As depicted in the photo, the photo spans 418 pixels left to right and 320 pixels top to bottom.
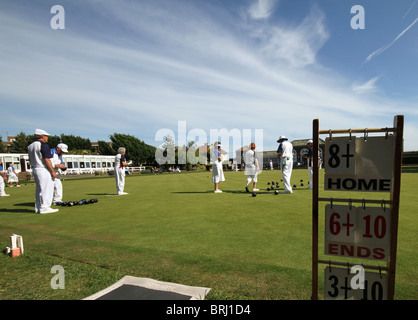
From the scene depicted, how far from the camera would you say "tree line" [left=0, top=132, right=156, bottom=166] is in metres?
74.7

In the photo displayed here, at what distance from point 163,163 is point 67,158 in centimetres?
2477

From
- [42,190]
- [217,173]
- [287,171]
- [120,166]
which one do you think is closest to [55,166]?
[42,190]

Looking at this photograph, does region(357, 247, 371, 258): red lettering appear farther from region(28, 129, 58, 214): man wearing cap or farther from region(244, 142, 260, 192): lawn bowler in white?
region(244, 142, 260, 192): lawn bowler in white

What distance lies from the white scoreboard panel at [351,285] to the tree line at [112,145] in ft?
247

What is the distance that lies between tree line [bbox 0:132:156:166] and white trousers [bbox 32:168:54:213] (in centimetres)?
6777

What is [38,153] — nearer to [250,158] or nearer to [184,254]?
[184,254]

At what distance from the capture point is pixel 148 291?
2461mm

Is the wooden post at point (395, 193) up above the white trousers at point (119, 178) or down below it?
above

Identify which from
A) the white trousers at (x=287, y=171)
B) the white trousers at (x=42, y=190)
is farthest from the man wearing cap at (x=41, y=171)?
the white trousers at (x=287, y=171)

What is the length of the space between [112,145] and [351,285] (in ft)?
274

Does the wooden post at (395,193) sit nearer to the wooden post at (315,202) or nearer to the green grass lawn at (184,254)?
the green grass lawn at (184,254)

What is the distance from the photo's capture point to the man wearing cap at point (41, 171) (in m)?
7.66
